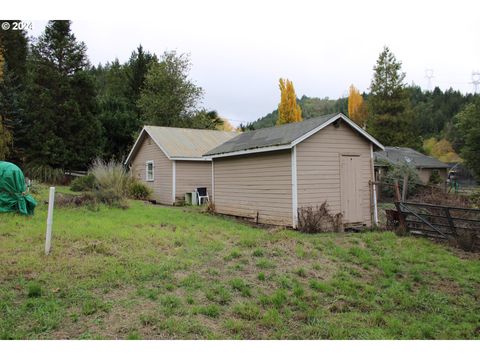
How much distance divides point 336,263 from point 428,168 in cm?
2785

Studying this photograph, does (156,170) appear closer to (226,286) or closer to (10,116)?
(10,116)

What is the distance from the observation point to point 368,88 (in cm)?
3897

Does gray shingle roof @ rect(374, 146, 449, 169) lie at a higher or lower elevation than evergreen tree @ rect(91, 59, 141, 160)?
lower

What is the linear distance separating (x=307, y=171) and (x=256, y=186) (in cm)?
199

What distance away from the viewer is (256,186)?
11.7 metres

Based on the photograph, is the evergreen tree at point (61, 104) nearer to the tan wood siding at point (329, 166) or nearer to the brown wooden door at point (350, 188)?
the tan wood siding at point (329, 166)

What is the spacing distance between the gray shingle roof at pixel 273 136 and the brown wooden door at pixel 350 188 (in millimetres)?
1508

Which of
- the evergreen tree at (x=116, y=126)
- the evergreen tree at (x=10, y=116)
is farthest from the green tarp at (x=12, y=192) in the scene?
the evergreen tree at (x=116, y=126)

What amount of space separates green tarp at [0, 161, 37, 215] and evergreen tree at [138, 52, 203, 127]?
23338 mm

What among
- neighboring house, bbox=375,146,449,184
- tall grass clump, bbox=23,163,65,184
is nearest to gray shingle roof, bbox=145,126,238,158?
tall grass clump, bbox=23,163,65,184

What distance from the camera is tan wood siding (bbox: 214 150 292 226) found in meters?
10.5

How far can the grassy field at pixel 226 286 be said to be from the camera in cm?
400

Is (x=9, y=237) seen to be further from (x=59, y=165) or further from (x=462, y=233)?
(x=59, y=165)

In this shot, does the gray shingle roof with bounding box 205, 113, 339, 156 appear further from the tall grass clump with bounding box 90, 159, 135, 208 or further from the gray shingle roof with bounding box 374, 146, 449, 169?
the gray shingle roof with bounding box 374, 146, 449, 169
